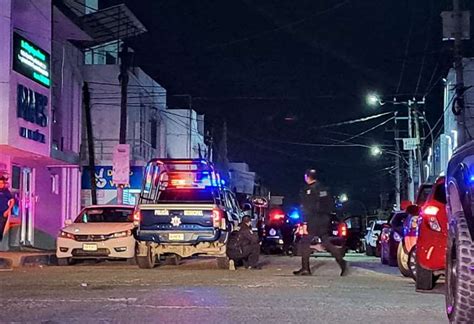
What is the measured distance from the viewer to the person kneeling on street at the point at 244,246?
58.4 feet

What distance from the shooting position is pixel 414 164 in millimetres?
48969

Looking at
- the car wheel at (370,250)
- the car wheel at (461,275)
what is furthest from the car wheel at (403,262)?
the car wheel at (370,250)

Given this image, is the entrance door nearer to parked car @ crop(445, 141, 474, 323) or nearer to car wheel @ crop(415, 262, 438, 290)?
car wheel @ crop(415, 262, 438, 290)

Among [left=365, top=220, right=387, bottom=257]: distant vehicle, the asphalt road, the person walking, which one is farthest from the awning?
the asphalt road

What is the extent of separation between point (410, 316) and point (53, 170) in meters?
22.1

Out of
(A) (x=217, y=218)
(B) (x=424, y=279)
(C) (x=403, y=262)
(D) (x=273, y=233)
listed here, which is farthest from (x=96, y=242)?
(D) (x=273, y=233)

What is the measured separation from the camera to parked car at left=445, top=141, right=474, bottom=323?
5.62m

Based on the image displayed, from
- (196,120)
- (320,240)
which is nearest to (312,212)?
(320,240)

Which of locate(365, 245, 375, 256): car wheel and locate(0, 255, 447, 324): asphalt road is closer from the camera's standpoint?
locate(0, 255, 447, 324): asphalt road

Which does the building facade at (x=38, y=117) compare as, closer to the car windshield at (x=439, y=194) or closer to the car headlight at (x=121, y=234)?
the car headlight at (x=121, y=234)

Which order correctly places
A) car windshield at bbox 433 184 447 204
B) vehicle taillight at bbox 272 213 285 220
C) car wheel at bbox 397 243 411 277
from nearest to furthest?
1. car windshield at bbox 433 184 447 204
2. car wheel at bbox 397 243 411 277
3. vehicle taillight at bbox 272 213 285 220

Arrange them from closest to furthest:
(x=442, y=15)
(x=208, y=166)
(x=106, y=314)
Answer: (x=106, y=314), (x=208, y=166), (x=442, y=15)

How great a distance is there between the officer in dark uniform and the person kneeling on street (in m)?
2.86

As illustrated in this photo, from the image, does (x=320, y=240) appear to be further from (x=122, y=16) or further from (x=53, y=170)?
(x=122, y=16)
